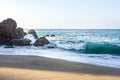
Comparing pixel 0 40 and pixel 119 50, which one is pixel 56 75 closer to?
→ pixel 119 50

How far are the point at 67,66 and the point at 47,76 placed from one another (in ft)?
10.5

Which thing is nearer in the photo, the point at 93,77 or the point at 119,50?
the point at 93,77

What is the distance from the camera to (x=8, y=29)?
33969 millimetres

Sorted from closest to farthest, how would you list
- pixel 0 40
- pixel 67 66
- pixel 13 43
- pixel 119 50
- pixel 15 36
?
pixel 67 66, pixel 119 50, pixel 13 43, pixel 0 40, pixel 15 36

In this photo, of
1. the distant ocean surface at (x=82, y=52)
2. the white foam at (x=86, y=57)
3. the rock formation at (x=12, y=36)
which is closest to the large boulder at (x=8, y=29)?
the rock formation at (x=12, y=36)

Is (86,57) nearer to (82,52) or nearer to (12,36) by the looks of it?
(82,52)

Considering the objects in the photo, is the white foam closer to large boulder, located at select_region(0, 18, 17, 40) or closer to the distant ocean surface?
the distant ocean surface

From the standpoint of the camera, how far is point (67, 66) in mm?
12289

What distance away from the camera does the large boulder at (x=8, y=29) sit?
33406 mm

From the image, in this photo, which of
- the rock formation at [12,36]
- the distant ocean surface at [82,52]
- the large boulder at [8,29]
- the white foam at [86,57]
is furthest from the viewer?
the large boulder at [8,29]

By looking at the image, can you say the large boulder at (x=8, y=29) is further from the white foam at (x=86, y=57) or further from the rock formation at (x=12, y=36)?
the white foam at (x=86, y=57)

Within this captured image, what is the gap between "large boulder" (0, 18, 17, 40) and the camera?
33406 millimetres

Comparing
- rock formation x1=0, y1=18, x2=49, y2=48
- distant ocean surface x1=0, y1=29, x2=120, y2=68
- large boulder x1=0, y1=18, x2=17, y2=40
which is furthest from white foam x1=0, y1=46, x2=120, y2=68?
large boulder x1=0, y1=18, x2=17, y2=40

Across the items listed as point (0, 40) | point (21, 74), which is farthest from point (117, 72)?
point (0, 40)
